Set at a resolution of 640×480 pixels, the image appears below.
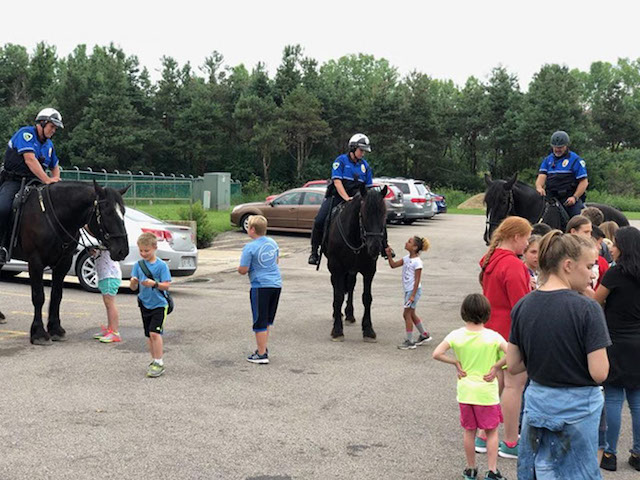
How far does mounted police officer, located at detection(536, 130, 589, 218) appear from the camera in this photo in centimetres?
1222

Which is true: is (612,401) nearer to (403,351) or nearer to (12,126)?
(403,351)

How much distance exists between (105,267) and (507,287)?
5.95 m

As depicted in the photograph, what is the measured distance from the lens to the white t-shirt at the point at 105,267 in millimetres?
10312

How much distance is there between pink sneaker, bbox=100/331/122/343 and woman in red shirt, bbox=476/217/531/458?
214 inches

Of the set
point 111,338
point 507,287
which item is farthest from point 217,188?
point 507,287

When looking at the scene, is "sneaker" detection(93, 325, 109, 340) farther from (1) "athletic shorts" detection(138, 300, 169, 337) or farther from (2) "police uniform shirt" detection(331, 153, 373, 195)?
(2) "police uniform shirt" detection(331, 153, 373, 195)

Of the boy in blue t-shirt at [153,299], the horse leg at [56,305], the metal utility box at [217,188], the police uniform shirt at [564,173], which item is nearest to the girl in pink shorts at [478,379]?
the boy in blue t-shirt at [153,299]

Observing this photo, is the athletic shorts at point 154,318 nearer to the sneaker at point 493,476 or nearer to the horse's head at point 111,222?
the horse's head at point 111,222

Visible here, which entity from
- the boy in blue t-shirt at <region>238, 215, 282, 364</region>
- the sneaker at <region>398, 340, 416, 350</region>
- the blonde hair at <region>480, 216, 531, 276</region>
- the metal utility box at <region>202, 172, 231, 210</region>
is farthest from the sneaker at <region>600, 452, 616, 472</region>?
the metal utility box at <region>202, 172, 231, 210</region>

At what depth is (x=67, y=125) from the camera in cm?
6106

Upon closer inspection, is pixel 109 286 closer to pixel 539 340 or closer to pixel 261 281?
pixel 261 281

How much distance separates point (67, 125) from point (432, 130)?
28.2 m


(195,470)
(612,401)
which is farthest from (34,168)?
(612,401)

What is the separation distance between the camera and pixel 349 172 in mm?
11719
